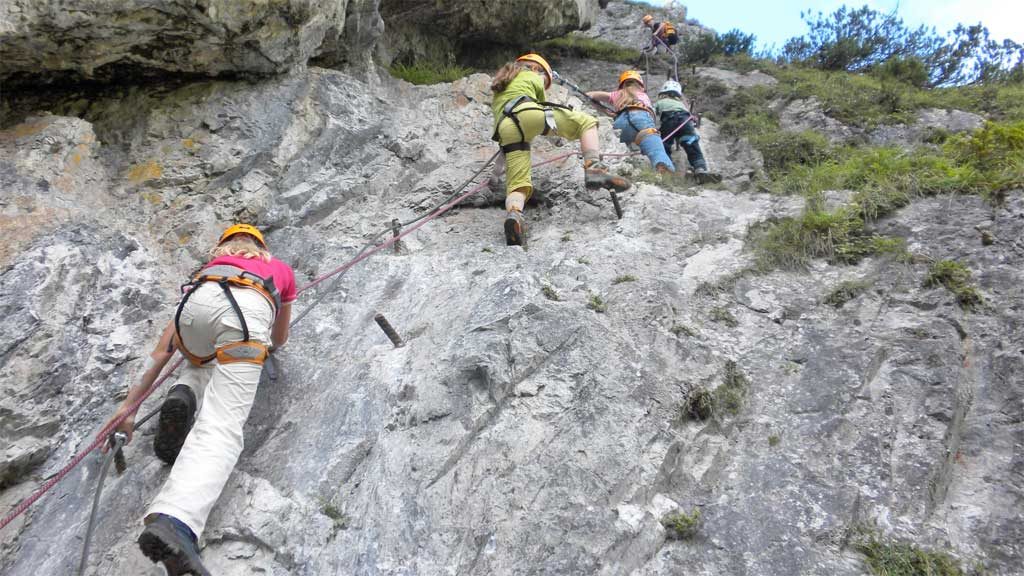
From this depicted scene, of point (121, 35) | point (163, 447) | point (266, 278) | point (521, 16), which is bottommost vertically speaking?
point (163, 447)

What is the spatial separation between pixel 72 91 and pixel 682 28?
13319mm

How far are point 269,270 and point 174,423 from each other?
1150mm

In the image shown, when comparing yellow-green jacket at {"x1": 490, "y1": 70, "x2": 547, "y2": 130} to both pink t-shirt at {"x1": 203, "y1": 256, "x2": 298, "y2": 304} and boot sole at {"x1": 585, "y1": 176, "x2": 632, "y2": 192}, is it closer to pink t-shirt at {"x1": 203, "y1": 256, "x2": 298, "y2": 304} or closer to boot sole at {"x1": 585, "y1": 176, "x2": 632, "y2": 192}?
boot sole at {"x1": 585, "y1": 176, "x2": 632, "y2": 192}

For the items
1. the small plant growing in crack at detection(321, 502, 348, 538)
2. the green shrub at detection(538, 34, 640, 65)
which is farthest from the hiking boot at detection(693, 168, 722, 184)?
the green shrub at detection(538, 34, 640, 65)

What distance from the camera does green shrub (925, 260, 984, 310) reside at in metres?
4.58

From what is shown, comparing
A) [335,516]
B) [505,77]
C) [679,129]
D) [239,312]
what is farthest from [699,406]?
[679,129]

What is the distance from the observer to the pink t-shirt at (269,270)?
14.1 feet

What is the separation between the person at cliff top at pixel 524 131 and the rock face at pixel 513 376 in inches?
13.7

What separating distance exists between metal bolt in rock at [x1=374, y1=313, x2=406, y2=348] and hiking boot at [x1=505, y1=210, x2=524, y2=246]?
162cm

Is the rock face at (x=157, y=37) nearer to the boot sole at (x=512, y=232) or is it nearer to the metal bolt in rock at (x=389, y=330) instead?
the boot sole at (x=512, y=232)

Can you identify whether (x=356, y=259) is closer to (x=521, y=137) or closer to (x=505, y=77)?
(x=521, y=137)

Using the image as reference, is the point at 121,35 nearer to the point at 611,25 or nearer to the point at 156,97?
the point at 156,97

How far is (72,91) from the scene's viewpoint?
679cm

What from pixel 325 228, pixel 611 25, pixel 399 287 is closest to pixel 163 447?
pixel 399 287
